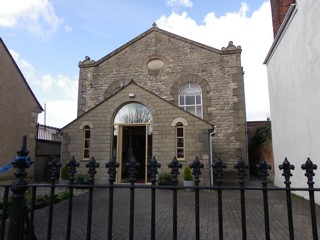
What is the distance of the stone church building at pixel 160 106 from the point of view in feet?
37.5

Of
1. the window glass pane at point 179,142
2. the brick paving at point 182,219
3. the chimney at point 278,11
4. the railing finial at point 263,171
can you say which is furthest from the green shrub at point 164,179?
the railing finial at point 263,171

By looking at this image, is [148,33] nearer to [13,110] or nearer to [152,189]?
[13,110]

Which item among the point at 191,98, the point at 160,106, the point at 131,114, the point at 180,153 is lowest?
the point at 180,153

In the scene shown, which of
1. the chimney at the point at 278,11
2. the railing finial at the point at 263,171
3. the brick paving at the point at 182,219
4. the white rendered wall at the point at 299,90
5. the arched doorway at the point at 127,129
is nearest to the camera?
the railing finial at the point at 263,171

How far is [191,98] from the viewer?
1518 centimetres

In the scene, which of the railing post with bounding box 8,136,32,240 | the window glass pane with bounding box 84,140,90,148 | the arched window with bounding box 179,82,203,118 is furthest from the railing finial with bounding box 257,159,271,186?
the arched window with bounding box 179,82,203,118

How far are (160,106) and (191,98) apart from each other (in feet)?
12.8

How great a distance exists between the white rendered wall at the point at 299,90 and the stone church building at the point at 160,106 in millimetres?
2843

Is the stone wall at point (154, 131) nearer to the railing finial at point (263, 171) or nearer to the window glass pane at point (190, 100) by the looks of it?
the window glass pane at point (190, 100)

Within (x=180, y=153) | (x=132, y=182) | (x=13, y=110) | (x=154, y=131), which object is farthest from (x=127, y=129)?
(x=132, y=182)

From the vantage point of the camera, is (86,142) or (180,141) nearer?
(180,141)

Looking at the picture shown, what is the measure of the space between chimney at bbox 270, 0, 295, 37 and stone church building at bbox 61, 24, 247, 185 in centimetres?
346

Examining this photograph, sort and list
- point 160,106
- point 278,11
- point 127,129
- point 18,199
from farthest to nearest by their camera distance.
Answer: point 127,129
point 160,106
point 278,11
point 18,199

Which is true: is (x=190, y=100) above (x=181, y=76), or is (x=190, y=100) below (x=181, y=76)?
below
